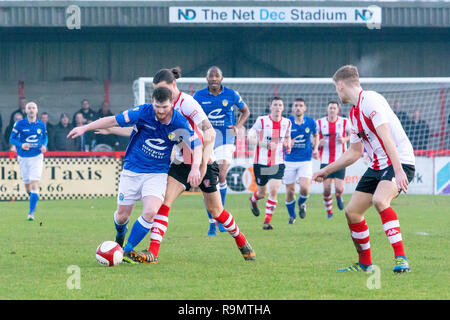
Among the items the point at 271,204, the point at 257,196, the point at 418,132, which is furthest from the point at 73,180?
the point at 418,132

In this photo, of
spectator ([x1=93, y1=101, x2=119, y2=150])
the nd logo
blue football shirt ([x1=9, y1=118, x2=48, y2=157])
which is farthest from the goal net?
blue football shirt ([x1=9, y1=118, x2=48, y2=157])

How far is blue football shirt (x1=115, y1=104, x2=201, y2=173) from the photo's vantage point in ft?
23.5

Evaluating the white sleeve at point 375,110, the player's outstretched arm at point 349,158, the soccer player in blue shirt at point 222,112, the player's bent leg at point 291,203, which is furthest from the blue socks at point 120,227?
the player's bent leg at point 291,203

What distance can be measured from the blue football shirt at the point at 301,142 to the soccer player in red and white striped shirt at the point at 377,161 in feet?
20.4

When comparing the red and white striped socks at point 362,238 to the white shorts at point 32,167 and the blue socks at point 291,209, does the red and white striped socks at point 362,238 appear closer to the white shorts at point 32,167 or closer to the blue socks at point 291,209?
the blue socks at point 291,209

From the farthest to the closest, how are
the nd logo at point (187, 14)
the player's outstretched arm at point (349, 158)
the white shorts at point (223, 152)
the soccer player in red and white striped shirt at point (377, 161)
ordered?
the nd logo at point (187, 14)
the white shorts at point (223, 152)
the player's outstretched arm at point (349, 158)
the soccer player in red and white striped shirt at point (377, 161)

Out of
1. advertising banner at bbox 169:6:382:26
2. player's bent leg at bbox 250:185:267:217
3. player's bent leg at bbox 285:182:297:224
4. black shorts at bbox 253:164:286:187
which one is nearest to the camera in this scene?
black shorts at bbox 253:164:286:187

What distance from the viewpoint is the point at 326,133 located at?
46.5 ft

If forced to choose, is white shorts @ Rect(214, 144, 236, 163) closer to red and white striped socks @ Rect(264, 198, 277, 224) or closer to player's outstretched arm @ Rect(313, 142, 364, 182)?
red and white striped socks @ Rect(264, 198, 277, 224)

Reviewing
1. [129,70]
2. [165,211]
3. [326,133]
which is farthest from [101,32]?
[165,211]

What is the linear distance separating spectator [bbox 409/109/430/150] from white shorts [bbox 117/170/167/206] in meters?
12.6

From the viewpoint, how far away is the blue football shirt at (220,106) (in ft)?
35.5

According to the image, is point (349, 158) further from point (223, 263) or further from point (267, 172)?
point (267, 172)

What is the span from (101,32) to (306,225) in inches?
552
